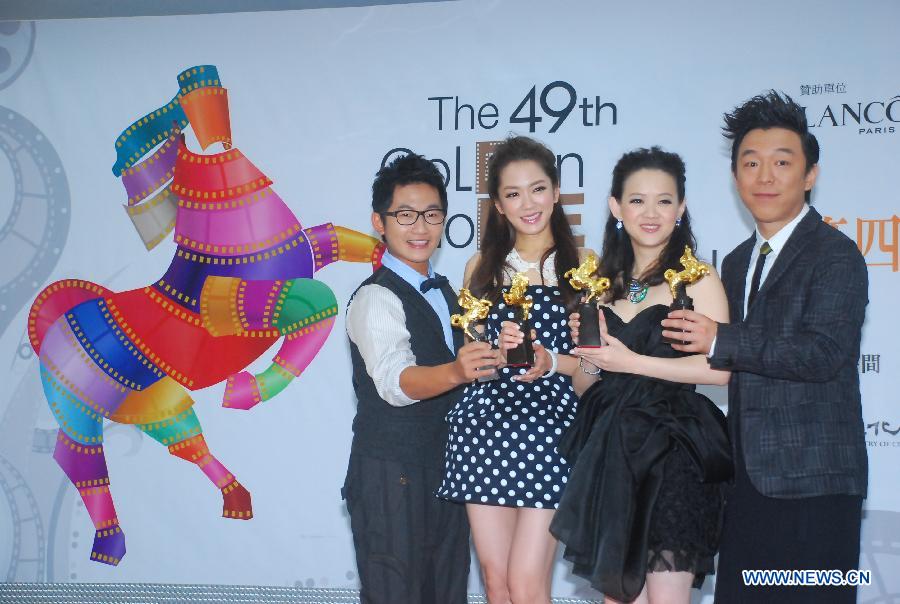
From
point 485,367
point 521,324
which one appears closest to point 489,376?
point 485,367

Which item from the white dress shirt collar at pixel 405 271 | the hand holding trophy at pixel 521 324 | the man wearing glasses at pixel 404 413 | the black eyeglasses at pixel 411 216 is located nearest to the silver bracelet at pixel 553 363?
the hand holding trophy at pixel 521 324

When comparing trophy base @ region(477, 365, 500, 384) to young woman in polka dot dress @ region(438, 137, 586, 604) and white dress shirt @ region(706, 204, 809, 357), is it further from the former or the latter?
white dress shirt @ region(706, 204, 809, 357)

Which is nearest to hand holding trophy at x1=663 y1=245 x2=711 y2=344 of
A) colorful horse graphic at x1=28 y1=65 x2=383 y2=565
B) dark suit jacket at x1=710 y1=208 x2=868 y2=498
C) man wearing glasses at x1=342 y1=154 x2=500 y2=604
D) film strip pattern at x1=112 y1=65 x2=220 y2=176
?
dark suit jacket at x1=710 y1=208 x2=868 y2=498

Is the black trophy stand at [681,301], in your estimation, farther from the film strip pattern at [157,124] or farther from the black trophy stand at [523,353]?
the film strip pattern at [157,124]

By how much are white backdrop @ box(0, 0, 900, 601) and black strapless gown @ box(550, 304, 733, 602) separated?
1.92 meters

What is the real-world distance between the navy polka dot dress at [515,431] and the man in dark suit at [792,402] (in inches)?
20.7

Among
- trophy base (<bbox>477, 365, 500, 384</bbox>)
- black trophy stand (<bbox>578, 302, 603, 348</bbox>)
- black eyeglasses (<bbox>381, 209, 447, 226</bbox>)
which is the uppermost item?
black eyeglasses (<bbox>381, 209, 447, 226</bbox>)

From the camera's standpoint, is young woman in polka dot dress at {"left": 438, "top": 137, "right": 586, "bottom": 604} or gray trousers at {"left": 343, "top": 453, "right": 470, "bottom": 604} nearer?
young woman in polka dot dress at {"left": 438, "top": 137, "right": 586, "bottom": 604}

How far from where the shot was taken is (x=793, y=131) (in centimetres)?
304

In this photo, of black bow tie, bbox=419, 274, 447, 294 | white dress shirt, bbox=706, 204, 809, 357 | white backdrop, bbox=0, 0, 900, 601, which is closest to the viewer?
white dress shirt, bbox=706, 204, 809, 357

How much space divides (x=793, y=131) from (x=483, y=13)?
2.27 m

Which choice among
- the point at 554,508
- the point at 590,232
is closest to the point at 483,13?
the point at 590,232

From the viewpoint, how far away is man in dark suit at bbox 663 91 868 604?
2.82 m

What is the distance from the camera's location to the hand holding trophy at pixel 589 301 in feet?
9.34
